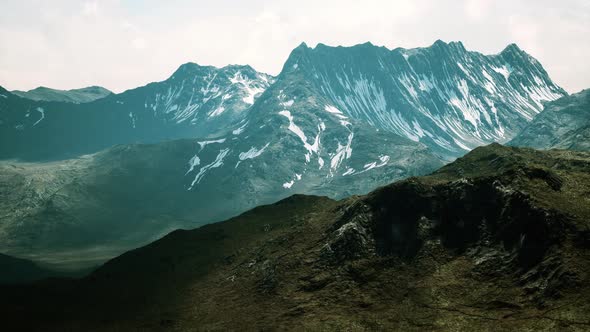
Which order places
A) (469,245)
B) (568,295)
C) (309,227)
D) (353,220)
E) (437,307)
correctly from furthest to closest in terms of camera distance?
(309,227)
(353,220)
(469,245)
(437,307)
(568,295)

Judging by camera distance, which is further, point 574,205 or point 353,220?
point 353,220

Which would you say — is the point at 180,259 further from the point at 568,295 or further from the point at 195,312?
the point at 568,295

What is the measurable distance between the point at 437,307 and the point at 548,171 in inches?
2148

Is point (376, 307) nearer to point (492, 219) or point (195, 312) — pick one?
point (492, 219)

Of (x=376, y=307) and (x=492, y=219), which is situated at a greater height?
(x=492, y=219)

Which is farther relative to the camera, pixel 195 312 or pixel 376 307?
pixel 195 312

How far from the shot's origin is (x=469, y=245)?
13775 centimetres

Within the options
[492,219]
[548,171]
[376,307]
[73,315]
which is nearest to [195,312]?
[73,315]

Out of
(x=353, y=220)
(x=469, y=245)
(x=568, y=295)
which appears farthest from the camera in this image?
(x=353, y=220)

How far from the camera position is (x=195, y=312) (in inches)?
5728

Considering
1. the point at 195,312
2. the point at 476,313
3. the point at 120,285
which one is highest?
the point at 120,285

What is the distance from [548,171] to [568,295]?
50.4 meters

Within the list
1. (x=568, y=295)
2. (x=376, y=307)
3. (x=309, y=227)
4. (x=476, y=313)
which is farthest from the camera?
(x=309, y=227)

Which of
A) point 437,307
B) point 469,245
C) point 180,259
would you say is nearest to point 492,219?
point 469,245
